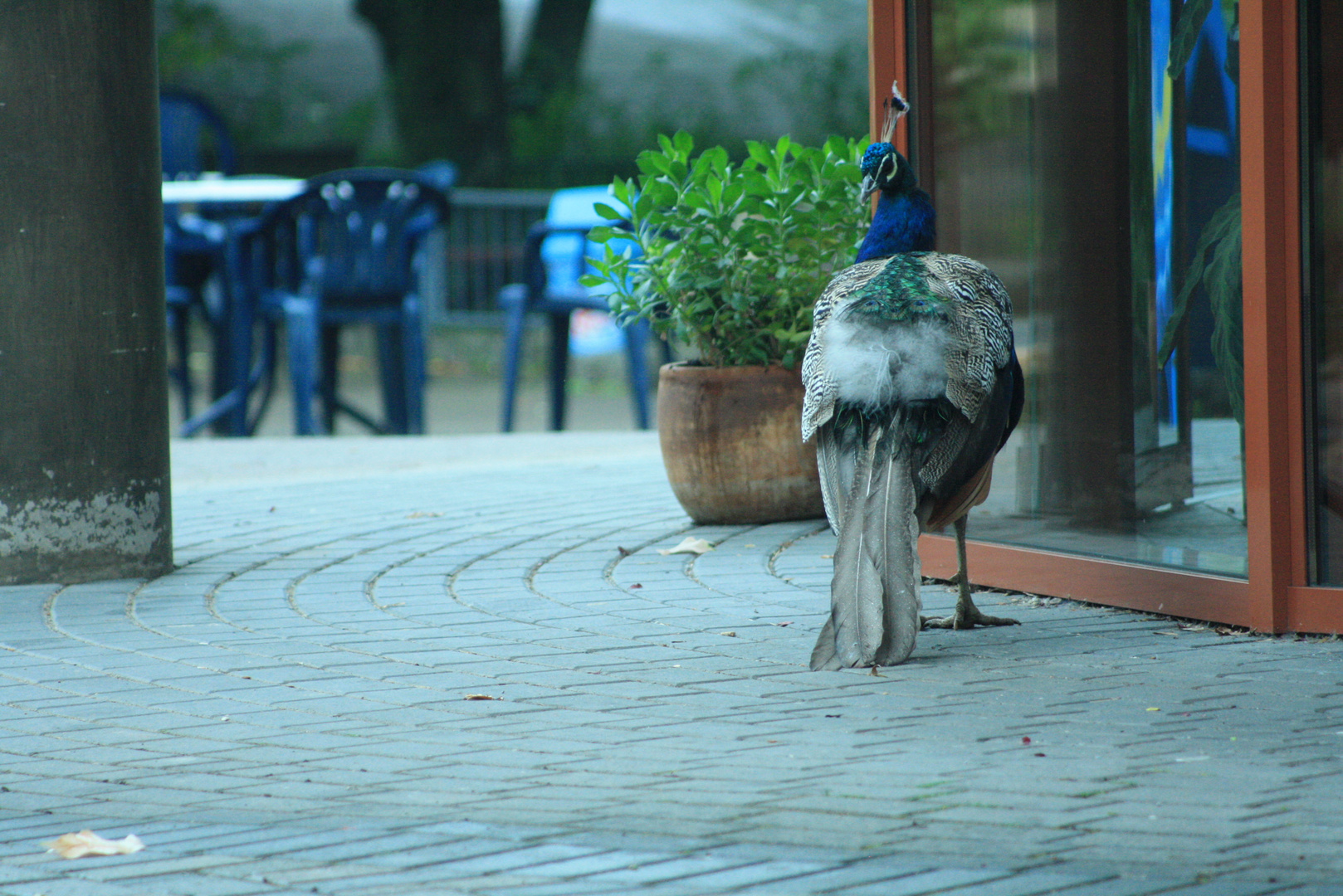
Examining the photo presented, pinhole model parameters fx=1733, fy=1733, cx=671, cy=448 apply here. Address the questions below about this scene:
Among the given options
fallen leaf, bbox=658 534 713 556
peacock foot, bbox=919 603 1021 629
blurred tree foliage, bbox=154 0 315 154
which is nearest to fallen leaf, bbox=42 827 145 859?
peacock foot, bbox=919 603 1021 629

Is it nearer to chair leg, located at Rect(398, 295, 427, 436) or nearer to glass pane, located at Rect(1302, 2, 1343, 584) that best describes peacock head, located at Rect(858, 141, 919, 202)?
glass pane, located at Rect(1302, 2, 1343, 584)

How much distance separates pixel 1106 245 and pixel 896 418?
1.54 meters

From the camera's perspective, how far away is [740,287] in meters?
7.23

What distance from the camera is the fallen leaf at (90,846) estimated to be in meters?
3.38

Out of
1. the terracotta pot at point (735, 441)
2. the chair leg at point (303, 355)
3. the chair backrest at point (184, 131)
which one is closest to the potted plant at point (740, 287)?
the terracotta pot at point (735, 441)

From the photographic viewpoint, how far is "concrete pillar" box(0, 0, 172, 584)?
6223 mm

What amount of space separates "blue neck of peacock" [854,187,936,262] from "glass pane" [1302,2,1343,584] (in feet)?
Answer: 3.75

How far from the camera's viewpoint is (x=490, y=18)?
2194cm

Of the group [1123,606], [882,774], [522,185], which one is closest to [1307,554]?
[1123,606]

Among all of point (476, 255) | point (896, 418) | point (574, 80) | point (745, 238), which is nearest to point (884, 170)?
→ point (896, 418)

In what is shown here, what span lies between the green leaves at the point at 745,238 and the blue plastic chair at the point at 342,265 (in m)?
4.87

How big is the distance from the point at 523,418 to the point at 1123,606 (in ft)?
34.4

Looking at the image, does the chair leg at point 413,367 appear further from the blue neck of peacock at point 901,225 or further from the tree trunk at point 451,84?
the tree trunk at point 451,84

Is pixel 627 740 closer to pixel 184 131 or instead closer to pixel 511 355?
pixel 511 355
